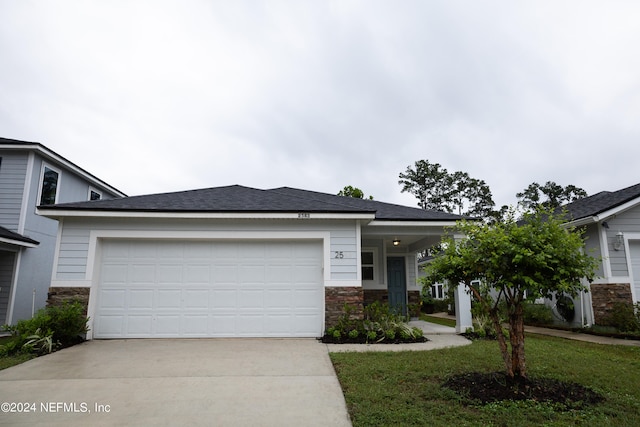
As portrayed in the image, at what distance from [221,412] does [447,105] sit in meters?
15.8

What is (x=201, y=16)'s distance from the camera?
9.99 meters

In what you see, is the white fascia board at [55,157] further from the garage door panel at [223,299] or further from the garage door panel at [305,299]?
the garage door panel at [305,299]

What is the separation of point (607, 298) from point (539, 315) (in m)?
2.37

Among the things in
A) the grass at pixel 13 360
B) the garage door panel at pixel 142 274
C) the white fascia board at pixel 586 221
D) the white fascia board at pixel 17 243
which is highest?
the white fascia board at pixel 586 221

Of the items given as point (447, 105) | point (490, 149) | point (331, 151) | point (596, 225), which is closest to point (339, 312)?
point (596, 225)

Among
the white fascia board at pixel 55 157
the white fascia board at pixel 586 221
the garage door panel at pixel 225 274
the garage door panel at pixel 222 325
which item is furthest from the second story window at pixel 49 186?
the white fascia board at pixel 586 221

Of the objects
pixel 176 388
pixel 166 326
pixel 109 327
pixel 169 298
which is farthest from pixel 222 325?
pixel 176 388

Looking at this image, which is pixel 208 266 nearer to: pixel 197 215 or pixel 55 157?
pixel 197 215

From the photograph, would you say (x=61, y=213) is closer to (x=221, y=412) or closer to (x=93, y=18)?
(x=93, y=18)

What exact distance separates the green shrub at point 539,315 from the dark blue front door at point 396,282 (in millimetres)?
4208

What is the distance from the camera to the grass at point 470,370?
3.43 metres

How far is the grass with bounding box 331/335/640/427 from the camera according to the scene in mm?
3430

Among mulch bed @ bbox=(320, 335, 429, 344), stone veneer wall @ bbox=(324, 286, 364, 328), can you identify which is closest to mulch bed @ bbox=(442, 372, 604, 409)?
mulch bed @ bbox=(320, 335, 429, 344)

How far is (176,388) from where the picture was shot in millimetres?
4461
